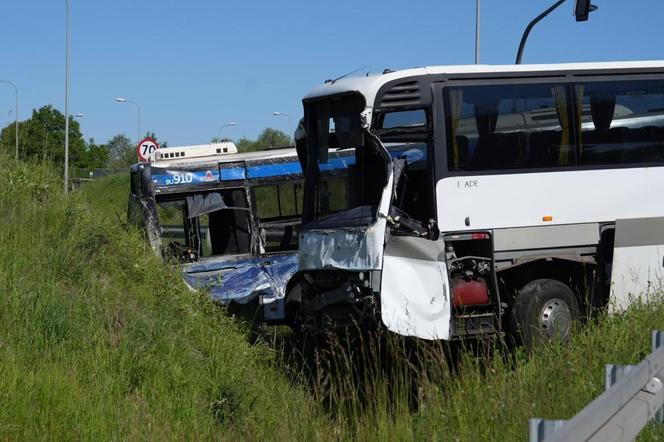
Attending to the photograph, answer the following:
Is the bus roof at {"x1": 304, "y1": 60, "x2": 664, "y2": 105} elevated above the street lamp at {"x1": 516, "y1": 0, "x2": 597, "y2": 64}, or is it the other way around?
the street lamp at {"x1": 516, "y1": 0, "x2": 597, "y2": 64}

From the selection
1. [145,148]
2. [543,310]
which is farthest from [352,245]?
[145,148]

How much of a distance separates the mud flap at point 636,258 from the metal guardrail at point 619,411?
538 centimetres

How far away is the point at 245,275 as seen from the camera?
16.5 meters

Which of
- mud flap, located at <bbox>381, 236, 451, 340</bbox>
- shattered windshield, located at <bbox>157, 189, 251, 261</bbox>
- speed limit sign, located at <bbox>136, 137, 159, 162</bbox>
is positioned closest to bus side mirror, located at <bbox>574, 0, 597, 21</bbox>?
shattered windshield, located at <bbox>157, 189, 251, 261</bbox>

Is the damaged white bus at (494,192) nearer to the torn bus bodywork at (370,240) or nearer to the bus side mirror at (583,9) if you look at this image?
the torn bus bodywork at (370,240)

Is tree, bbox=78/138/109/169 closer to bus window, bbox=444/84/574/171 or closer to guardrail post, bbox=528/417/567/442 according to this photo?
bus window, bbox=444/84/574/171

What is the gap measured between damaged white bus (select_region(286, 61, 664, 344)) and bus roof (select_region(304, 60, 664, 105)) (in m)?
0.02

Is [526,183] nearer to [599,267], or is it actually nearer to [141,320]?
[599,267]

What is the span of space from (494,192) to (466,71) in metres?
1.51

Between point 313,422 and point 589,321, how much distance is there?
3522mm

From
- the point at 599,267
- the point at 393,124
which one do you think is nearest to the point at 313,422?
the point at 393,124

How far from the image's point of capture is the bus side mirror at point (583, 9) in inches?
816

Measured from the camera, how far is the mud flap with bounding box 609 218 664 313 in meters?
12.6

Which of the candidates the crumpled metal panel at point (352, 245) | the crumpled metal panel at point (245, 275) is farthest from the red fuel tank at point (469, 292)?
the crumpled metal panel at point (245, 275)
